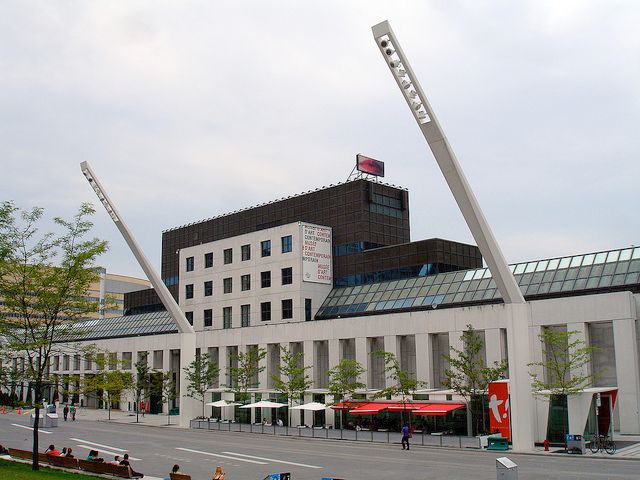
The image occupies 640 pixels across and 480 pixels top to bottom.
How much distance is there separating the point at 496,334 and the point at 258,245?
106 ft

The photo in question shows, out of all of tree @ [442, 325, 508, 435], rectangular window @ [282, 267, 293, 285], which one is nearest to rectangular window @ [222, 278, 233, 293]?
rectangular window @ [282, 267, 293, 285]

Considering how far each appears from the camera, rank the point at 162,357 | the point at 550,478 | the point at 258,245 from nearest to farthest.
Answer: the point at 550,478, the point at 258,245, the point at 162,357

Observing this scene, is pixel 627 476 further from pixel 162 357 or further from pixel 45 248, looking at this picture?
pixel 162 357

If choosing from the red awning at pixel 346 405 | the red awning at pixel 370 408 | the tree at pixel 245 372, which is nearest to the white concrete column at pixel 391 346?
the red awning at pixel 346 405

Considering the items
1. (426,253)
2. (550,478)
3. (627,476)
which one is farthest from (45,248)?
(426,253)

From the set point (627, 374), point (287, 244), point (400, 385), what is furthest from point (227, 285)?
point (627, 374)

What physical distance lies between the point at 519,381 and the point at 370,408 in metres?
17.3

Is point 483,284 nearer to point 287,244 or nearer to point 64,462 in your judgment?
point 287,244

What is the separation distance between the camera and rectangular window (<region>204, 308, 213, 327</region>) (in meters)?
84.2

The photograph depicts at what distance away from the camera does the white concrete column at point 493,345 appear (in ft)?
177

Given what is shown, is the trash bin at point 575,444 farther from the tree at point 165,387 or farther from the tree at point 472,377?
the tree at point 165,387

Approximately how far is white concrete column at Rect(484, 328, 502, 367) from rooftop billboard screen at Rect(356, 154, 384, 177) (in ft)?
97.4

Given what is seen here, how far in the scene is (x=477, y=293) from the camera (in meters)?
61.5

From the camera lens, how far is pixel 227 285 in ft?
271
